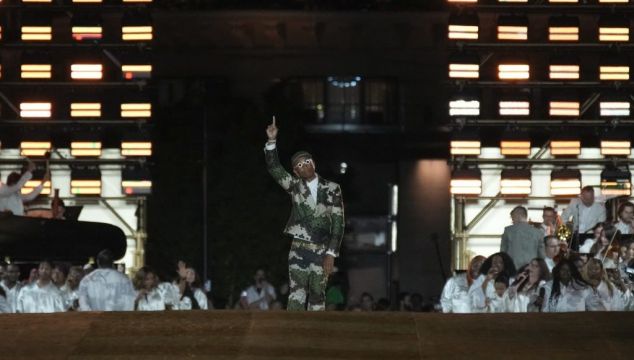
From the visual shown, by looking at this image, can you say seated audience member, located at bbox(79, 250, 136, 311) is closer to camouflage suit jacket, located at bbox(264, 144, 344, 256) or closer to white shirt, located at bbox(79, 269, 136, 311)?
white shirt, located at bbox(79, 269, 136, 311)

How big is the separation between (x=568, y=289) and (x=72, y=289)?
6.96 m

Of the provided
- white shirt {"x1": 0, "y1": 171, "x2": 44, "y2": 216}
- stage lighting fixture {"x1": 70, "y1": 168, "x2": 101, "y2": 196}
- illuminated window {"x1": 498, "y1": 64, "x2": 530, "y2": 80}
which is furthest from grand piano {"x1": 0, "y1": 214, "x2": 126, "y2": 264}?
illuminated window {"x1": 498, "y1": 64, "x2": 530, "y2": 80}

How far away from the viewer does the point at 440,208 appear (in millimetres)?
47344

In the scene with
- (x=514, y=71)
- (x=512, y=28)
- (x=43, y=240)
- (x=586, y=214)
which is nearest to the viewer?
(x=43, y=240)

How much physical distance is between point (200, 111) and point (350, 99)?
557 cm

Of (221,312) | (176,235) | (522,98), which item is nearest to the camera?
(221,312)

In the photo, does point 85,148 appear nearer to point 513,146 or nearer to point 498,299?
point 513,146

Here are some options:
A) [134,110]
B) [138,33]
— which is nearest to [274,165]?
[138,33]

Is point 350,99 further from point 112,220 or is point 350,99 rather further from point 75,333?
point 75,333

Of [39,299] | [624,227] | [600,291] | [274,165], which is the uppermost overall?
[274,165]

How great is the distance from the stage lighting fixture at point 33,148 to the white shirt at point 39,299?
6.67 meters

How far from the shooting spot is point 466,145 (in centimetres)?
2803

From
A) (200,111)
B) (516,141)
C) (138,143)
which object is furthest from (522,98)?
(200,111)

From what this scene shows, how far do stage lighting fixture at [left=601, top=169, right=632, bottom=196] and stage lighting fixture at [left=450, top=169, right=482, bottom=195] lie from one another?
6.76ft
